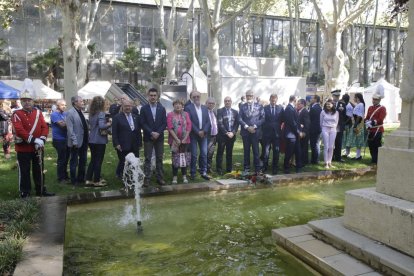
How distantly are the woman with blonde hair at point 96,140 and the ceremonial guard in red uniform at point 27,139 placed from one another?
1043 mm

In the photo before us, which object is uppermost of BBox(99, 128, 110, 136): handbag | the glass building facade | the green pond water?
the glass building facade

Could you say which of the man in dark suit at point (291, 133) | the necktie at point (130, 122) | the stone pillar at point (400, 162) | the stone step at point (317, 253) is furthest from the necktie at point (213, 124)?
the stone pillar at point (400, 162)

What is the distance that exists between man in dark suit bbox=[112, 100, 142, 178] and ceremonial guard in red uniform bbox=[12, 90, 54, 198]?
1342mm

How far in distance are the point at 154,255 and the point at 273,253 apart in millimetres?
1461

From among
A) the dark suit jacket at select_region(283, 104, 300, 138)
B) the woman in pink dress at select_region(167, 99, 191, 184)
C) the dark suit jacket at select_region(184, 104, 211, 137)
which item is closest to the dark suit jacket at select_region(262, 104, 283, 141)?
the dark suit jacket at select_region(283, 104, 300, 138)

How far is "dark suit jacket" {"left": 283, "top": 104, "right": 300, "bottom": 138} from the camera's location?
914 centimetres

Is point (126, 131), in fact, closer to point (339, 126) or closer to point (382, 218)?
point (382, 218)

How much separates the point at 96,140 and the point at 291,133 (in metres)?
4.44

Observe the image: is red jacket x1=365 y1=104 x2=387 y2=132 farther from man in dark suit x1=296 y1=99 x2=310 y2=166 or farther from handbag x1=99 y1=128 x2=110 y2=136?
handbag x1=99 y1=128 x2=110 y2=136

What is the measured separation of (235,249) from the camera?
493cm

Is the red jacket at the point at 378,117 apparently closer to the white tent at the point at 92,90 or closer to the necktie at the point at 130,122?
the necktie at the point at 130,122

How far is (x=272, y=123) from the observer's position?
9.13 metres

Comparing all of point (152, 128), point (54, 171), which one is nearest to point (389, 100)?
point (152, 128)

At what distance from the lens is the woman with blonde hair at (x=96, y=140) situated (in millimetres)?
7832
